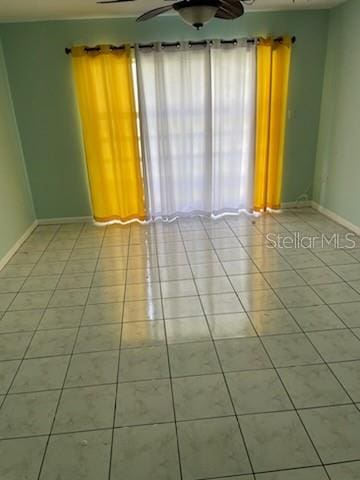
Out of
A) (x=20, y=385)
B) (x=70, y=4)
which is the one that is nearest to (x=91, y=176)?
(x=70, y=4)

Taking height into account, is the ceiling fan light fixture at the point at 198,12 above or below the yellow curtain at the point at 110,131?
above

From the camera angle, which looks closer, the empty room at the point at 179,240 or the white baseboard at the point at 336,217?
the empty room at the point at 179,240

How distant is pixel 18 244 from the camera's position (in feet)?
12.6

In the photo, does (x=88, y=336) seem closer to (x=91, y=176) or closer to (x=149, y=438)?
(x=149, y=438)

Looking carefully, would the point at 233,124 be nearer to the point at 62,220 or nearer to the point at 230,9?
the point at 230,9

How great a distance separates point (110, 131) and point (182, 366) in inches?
115

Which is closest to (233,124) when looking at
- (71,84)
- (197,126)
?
(197,126)

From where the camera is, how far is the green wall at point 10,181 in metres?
3.58

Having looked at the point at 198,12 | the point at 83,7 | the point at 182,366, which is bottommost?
the point at 182,366

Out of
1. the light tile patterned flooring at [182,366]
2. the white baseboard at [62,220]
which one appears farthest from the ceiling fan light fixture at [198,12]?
the white baseboard at [62,220]

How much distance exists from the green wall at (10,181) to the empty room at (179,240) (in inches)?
1.1

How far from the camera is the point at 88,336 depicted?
2273 millimetres

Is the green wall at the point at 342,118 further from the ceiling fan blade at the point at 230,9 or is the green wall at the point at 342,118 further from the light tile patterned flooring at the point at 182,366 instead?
the ceiling fan blade at the point at 230,9

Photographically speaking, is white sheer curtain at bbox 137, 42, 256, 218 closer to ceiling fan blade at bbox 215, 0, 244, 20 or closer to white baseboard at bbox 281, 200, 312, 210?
white baseboard at bbox 281, 200, 312, 210
